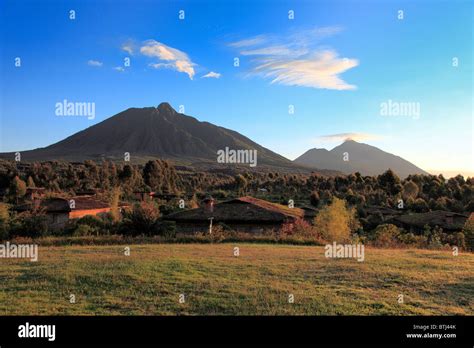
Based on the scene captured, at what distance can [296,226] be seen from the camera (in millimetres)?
40844

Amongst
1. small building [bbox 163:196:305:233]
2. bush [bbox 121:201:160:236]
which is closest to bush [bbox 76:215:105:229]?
bush [bbox 121:201:160:236]

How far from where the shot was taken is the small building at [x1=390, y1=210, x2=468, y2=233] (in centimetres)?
6147

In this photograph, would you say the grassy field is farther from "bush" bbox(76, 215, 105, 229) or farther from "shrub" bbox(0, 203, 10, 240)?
"bush" bbox(76, 215, 105, 229)

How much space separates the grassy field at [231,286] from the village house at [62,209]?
4330 cm

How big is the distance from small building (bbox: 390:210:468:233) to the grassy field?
46.9 metres

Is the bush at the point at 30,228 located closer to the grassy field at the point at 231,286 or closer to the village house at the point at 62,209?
the village house at the point at 62,209

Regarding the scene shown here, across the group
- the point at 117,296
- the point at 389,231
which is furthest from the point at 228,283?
the point at 389,231

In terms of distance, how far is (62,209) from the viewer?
60.3m

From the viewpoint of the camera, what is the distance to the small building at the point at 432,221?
61469 mm

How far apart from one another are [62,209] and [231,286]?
176 feet
